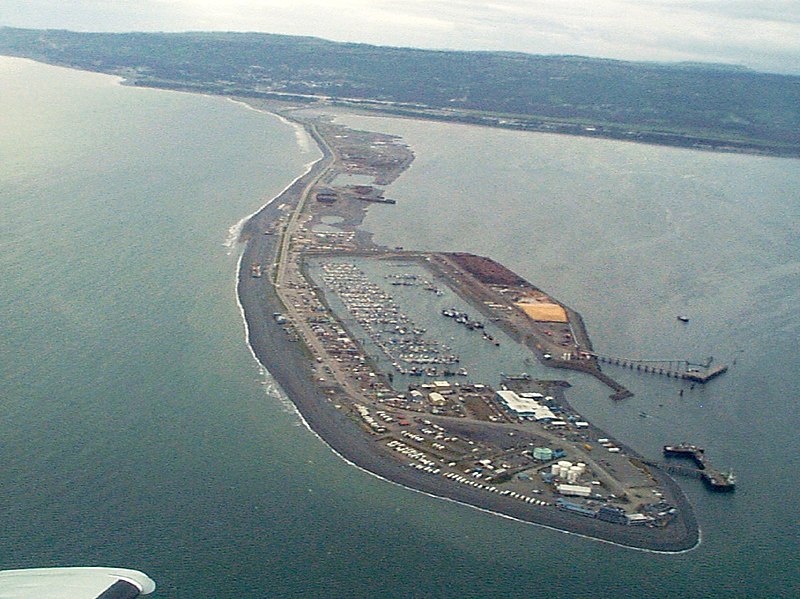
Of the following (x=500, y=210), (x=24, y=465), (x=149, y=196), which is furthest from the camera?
(x=500, y=210)

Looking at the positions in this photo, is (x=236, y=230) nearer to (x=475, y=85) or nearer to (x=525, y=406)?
(x=525, y=406)

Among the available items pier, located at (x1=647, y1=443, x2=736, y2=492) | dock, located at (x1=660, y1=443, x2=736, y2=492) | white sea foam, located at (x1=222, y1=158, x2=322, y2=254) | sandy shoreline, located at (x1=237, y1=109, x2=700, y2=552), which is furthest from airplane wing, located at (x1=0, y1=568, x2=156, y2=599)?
white sea foam, located at (x1=222, y1=158, x2=322, y2=254)

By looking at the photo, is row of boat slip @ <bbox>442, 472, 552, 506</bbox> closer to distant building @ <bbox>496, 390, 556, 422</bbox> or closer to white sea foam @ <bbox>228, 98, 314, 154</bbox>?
distant building @ <bbox>496, 390, 556, 422</bbox>

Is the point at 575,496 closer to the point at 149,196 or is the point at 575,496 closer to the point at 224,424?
the point at 224,424

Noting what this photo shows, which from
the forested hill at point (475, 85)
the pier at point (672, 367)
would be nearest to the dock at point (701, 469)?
the pier at point (672, 367)

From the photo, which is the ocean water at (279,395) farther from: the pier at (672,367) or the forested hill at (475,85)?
the forested hill at (475,85)

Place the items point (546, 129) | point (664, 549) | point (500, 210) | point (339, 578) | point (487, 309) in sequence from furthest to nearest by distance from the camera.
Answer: point (546, 129), point (500, 210), point (487, 309), point (664, 549), point (339, 578)

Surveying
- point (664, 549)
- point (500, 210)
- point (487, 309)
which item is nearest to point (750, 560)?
point (664, 549)

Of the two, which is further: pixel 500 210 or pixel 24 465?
pixel 500 210
